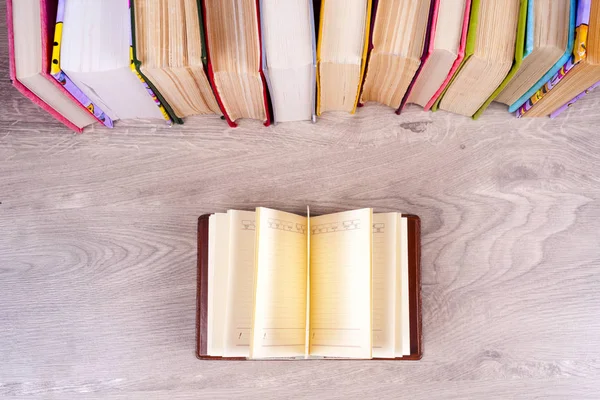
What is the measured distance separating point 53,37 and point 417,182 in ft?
2.19

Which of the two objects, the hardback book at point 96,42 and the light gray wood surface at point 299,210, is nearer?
the hardback book at point 96,42

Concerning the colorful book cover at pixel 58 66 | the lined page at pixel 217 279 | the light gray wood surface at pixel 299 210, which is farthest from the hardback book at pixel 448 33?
the colorful book cover at pixel 58 66

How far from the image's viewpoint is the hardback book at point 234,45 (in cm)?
70

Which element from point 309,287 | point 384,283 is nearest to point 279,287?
point 309,287

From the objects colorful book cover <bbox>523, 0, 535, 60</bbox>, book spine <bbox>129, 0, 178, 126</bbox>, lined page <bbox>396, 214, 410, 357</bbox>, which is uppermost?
colorful book cover <bbox>523, 0, 535, 60</bbox>

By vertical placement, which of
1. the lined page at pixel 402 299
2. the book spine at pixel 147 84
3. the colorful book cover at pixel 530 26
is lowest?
the lined page at pixel 402 299

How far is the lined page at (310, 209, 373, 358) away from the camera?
2.41 ft

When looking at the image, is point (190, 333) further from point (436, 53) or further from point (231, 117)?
point (436, 53)

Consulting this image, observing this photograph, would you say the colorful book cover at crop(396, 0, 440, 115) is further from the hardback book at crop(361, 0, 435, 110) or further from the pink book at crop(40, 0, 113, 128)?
the pink book at crop(40, 0, 113, 128)

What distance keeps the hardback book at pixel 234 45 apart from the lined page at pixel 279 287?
207 millimetres

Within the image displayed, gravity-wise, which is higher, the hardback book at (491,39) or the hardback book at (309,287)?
the hardback book at (491,39)

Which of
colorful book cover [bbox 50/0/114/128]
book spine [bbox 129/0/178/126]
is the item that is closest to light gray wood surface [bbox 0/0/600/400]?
book spine [bbox 129/0/178/126]

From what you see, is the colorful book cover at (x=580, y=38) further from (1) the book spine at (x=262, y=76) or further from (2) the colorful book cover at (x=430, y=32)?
(1) the book spine at (x=262, y=76)

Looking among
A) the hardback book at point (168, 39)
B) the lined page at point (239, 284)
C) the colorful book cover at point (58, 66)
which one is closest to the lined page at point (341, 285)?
the lined page at point (239, 284)
